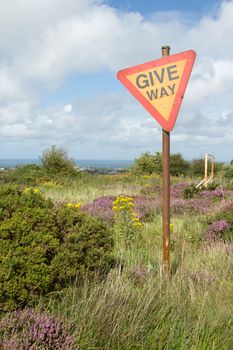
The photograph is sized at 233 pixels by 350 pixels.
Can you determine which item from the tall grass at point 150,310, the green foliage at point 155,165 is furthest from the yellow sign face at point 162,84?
the green foliage at point 155,165

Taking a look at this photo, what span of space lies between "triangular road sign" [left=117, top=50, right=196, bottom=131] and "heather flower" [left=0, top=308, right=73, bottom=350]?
94.2 inches

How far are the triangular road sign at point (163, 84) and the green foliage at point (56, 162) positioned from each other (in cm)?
2247

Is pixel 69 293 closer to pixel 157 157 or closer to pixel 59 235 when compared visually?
pixel 59 235

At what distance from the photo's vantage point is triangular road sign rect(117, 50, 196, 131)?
4.50 meters

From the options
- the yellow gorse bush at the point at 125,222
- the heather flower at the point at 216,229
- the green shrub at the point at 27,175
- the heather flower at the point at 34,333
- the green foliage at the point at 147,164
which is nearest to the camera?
the heather flower at the point at 34,333

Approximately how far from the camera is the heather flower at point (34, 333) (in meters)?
2.93

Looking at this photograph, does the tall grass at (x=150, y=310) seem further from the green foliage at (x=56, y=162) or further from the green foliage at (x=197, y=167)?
the green foliage at (x=197, y=167)

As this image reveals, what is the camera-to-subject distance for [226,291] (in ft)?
15.2

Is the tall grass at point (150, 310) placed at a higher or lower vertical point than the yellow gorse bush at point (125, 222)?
lower

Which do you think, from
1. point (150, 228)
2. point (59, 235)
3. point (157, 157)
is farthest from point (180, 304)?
point (157, 157)

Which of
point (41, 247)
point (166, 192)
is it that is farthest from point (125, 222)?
point (41, 247)

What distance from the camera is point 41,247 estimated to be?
3893 mm

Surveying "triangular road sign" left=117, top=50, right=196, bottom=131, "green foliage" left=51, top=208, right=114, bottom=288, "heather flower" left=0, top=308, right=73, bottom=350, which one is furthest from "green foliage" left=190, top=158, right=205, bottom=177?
"heather flower" left=0, top=308, right=73, bottom=350

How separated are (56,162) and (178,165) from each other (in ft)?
45.0
